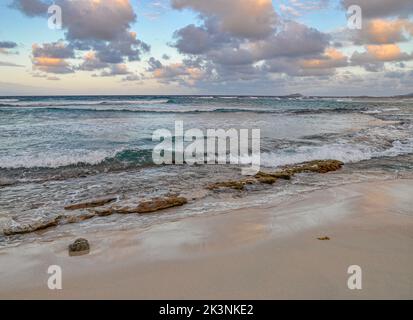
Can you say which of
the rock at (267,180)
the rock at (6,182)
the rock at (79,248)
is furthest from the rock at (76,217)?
the rock at (267,180)

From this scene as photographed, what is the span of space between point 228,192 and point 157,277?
158 inches

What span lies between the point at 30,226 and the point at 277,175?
19.5ft

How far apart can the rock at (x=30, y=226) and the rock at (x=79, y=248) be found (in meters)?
1.31

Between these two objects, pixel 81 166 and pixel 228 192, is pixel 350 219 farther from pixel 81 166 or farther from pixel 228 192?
pixel 81 166

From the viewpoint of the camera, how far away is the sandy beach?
3.49 meters

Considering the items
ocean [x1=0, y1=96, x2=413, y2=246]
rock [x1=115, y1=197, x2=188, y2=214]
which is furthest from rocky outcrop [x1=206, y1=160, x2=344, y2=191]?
rock [x1=115, y1=197, x2=188, y2=214]

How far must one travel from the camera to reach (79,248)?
4621 mm

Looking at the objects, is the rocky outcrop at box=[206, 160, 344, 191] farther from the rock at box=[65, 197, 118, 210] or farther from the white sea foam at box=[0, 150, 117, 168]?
the white sea foam at box=[0, 150, 117, 168]

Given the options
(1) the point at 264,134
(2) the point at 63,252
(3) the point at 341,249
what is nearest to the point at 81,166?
(2) the point at 63,252

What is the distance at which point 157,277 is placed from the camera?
3807 millimetres

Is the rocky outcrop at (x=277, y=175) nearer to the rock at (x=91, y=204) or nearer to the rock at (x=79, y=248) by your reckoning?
the rock at (x=91, y=204)

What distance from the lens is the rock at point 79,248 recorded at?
456 centimetres

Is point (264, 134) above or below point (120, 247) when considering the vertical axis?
above
